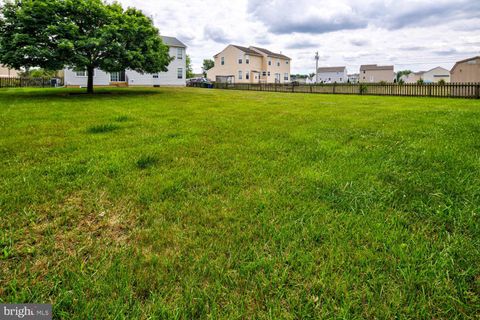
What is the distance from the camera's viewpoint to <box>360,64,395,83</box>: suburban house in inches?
3221

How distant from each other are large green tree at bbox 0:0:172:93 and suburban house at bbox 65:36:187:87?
12226 millimetres

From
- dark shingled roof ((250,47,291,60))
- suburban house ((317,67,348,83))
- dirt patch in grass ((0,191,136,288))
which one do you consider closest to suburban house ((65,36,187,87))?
dark shingled roof ((250,47,291,60))

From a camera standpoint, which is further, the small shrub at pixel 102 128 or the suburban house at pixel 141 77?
the suburban house at pixel 141 77

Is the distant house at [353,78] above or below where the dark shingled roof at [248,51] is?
above

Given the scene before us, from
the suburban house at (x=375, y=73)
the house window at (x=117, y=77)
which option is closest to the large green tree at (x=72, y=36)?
the house window at (x=117, y=77)

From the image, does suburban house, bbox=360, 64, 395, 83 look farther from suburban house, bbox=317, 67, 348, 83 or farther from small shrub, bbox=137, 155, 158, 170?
small shrub, bbox=137, 155, 158, 170

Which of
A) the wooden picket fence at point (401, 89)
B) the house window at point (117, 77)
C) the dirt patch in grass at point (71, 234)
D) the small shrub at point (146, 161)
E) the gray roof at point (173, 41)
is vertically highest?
the gray roof at point (173, 41)

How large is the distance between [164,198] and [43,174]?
1.91 m

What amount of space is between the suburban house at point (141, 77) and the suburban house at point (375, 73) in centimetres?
6668

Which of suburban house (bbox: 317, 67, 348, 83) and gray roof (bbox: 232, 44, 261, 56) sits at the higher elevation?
suburban house (bbox: 317, 67, 348, 83)

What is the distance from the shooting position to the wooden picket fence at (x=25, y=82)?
82.5ft

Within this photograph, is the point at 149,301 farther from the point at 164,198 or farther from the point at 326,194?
the point at 326,194

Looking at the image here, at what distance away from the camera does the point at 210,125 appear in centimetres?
710

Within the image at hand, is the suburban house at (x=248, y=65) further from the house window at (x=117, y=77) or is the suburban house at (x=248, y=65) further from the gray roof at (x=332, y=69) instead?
the gray roof at (x=332, y=69)
